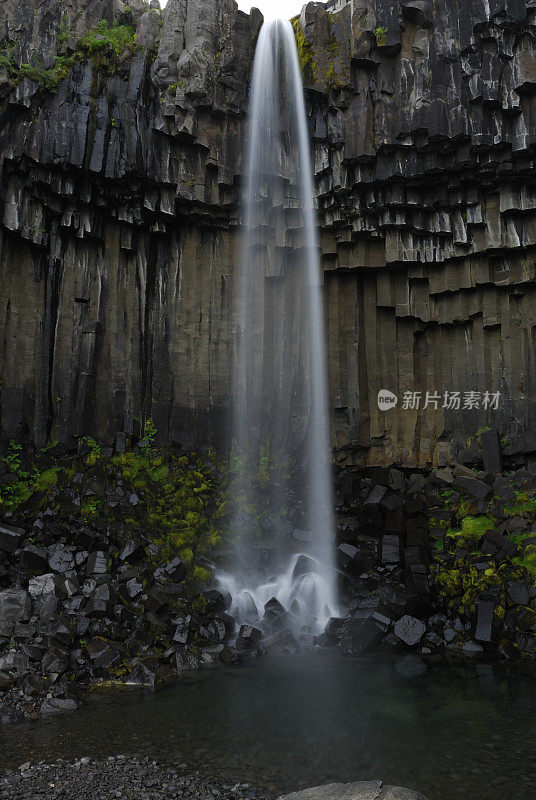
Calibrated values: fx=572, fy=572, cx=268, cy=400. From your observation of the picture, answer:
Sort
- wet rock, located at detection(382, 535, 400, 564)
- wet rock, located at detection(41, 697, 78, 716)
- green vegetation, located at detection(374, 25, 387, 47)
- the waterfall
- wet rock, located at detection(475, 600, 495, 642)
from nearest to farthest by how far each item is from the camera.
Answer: wet rock, located at detection(41, 697, 78, 716) → wet rock, located at detection(475, 600, 495, 642) → wet rock, located at detection(382, 535, 400, 564) → the waterfall → green vegetation, located at detection(374, 25, 387, 47)

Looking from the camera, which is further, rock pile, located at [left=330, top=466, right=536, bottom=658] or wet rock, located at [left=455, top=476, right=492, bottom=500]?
wet rock, located at [left=455, top=476, right=492, bottom=500]

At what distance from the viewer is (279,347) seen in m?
18.7

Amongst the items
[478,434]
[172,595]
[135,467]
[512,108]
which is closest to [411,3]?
[512,108]

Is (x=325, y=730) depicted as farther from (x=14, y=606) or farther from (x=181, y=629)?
(x=14, y=606)

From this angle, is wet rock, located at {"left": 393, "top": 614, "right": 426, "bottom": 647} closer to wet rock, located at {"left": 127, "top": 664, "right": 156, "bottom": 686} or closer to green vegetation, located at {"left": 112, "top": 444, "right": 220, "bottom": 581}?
green vegetation, located at {"left": 112, "top": 444, "right": 220, "bottom": 581}

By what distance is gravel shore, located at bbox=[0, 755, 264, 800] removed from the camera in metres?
5.50

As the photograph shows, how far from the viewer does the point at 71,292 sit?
1706 centimetres

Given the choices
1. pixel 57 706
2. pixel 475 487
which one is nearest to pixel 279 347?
pixel 475 487

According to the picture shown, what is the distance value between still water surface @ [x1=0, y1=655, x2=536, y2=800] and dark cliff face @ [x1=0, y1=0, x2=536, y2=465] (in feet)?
29.3

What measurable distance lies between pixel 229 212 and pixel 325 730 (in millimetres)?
14925

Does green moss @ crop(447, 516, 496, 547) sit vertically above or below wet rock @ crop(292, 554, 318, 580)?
above

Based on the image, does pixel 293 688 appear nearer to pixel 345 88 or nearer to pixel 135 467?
pixel 135 467

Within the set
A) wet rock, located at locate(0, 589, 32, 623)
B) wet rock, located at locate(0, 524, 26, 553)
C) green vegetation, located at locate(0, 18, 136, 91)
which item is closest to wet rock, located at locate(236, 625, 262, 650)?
wet rock, located at locate(0, 589, 32, 623)

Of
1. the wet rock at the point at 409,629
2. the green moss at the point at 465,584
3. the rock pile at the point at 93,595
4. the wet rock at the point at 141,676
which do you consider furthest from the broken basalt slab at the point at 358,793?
the green moss at the point at 465,584
